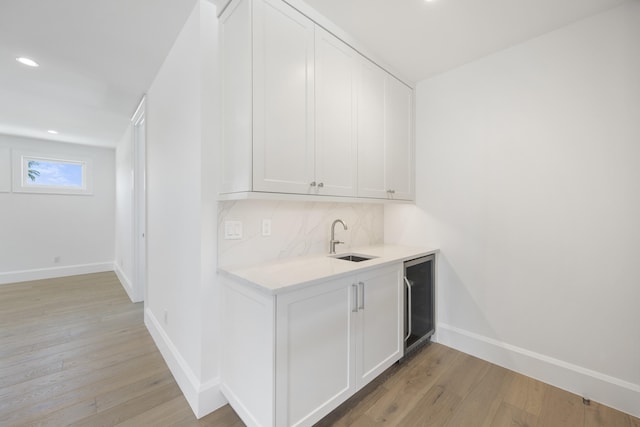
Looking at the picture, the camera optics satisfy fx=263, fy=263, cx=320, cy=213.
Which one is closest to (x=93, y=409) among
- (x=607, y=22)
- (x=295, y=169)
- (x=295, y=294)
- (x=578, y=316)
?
(x=295, y=294)

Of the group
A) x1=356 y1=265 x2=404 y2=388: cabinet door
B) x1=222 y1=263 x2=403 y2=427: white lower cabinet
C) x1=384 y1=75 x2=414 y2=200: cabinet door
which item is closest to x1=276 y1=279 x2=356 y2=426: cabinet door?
x1=222 y1=263 x2=403 y2=427: white lower cabinet

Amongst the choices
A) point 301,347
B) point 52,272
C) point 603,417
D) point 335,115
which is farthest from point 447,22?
point 52,272

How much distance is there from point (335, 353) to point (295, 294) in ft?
1.62

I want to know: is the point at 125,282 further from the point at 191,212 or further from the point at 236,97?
the point at 236,97

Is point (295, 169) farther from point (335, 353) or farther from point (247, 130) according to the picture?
point (335, 353)

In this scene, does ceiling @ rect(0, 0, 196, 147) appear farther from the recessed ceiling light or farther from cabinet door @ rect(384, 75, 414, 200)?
cabinet door @ rect(384, 75, 414, 200)

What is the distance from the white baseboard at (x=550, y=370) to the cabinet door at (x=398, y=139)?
135 centimetres

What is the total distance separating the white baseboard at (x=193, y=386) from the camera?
1590 mm

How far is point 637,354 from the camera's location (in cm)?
161

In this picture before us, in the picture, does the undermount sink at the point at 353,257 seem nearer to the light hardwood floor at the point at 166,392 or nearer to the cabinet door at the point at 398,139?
the cabinet door at the point at 398,139

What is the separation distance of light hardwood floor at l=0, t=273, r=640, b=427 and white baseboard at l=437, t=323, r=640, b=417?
59 millimetres

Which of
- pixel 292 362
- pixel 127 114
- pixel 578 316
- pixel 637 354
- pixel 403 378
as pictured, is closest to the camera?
pixel 292 362

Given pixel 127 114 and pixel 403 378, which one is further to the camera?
pixel 127 114

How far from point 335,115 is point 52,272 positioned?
5976 mm
